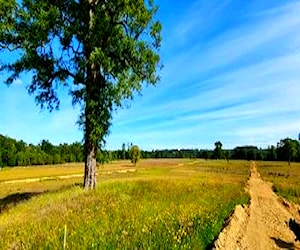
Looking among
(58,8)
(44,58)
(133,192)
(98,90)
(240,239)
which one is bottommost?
(240,239)

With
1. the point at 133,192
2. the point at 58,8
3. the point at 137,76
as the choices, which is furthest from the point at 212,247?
the point at 58,8

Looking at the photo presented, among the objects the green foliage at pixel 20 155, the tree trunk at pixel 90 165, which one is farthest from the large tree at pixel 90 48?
the green foliage at pixel 20 155

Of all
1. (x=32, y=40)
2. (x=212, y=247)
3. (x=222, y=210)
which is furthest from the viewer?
(x=32, y=40)

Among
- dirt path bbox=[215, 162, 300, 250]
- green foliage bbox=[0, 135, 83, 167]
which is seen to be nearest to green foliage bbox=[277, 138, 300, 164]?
green foliage bbox=[0, 135, 83, 167]

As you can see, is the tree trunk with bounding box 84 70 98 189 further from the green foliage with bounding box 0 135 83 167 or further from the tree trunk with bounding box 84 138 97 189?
the green foliage with bounding box 0 135 83 167

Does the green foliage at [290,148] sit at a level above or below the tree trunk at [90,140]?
above

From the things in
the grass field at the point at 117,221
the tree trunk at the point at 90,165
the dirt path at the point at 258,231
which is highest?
the tree trunk at the point at 90,165

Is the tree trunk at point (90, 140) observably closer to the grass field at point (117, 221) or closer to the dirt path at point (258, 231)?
the grass field at point (117, 221)

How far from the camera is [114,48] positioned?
909 inches

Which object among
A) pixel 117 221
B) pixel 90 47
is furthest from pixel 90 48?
pixel 117 221

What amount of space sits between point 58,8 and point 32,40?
2544 mm

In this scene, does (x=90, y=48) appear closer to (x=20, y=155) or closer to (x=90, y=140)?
(x=90, y=140)

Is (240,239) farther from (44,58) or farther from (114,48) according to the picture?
(44,58)

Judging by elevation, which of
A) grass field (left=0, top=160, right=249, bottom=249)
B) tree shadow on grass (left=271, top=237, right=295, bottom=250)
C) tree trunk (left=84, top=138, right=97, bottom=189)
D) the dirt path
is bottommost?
tree shadow on grass (left=271, top=237, right=295, bottom=250)
